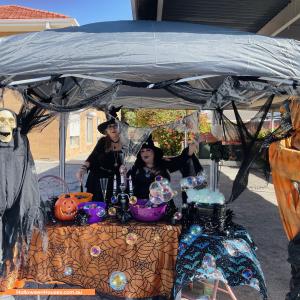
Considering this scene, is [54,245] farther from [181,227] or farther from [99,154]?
[99,154]

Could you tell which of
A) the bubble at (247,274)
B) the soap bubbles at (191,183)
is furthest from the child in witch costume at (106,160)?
the bubble at (247,274)

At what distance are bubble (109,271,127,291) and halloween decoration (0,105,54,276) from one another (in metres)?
0.77

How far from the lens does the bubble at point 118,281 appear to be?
9.43 feet

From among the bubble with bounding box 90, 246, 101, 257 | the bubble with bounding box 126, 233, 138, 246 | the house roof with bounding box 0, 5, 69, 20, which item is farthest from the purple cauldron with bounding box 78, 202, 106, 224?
the house roof with bounding box 0, 5, 69, 20

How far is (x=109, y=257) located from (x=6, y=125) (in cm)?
140

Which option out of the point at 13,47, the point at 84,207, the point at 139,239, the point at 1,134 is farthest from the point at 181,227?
the point at 13,47

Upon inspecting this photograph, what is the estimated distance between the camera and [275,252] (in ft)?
14.9

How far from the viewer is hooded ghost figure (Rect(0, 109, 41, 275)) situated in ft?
8.74

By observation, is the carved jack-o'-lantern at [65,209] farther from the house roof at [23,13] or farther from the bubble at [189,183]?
the house roof at [23,13]

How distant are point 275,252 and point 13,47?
13.3 feet

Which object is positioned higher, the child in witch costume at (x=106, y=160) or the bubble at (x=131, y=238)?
the child in witch costume at (x=106, y=160)

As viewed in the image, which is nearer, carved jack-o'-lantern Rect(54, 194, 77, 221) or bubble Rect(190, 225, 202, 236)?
bubble Rect(190, 225, 202, 236)

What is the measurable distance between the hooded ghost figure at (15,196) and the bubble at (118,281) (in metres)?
0.80

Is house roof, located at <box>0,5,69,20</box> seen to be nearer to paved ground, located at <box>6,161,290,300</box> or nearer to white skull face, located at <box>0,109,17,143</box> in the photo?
paved ground, located at <box>6,161,290,300</box>
